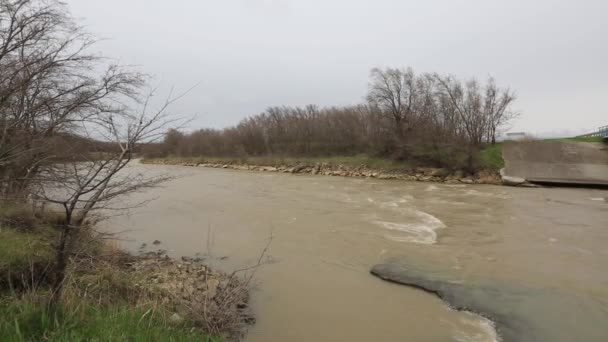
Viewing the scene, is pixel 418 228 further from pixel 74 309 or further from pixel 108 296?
pixel 74 309

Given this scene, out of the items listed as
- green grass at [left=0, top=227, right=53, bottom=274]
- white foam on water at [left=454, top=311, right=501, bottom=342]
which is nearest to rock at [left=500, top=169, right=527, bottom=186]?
white foam on water at [left=454, top=311, right=501, bottom=342]

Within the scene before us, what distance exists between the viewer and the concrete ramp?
66.3 feet

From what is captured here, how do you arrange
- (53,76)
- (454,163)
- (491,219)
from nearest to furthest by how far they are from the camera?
(53,76) → (491,219) → (454,163)

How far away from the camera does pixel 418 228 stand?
1027cm

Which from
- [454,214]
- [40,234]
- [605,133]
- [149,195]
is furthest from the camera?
[605,133]

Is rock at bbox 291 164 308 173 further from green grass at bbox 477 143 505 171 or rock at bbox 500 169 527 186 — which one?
rock at bbox 500 169 527 186

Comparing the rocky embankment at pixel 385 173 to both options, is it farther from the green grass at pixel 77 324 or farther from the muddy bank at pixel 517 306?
the muddy bank at pixel 517 306

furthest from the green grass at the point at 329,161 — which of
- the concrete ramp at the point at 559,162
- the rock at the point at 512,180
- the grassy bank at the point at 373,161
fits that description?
the concrete ramp at the point at 559,162

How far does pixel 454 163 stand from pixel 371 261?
18814 mm

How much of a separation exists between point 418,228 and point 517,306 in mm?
4920

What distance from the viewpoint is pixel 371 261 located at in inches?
297

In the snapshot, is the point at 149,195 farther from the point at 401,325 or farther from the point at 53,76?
the point at 401,325

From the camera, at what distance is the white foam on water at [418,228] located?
29.9ft

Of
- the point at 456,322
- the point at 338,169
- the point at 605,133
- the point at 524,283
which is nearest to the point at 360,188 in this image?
the point at 338,169
